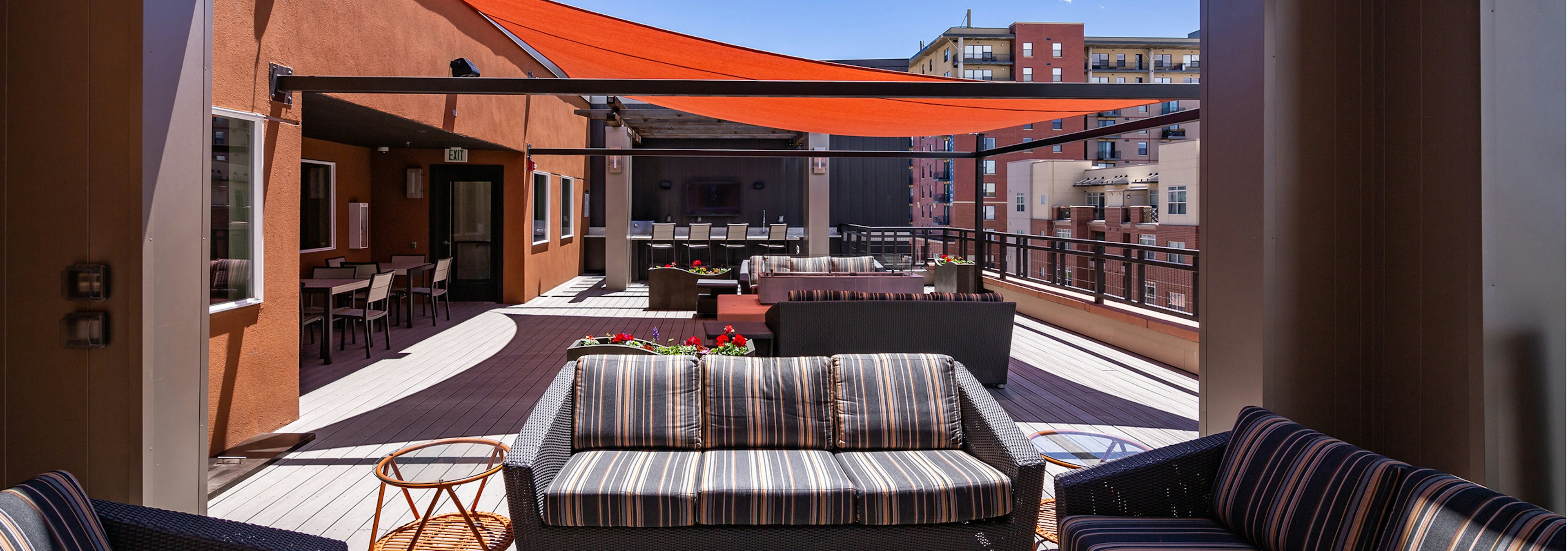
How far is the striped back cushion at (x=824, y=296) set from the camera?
5.40 m

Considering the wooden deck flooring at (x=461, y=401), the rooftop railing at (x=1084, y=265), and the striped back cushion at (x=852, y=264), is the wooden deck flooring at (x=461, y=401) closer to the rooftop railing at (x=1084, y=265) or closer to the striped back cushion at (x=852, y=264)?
the rooftop railing at (x=1084, y=265)

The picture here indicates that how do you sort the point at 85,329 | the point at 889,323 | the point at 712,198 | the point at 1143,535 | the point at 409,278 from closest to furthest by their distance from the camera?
the point at 1143,535 → the point at 85,329 → the point at 889,323 → the point at 409,278 → the point at 712,198

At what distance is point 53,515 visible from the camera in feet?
5.84

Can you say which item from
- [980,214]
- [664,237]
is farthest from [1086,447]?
[664,237]

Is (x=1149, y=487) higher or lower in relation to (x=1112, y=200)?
lower

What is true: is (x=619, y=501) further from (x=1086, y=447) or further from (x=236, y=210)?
(x=236, y=210)

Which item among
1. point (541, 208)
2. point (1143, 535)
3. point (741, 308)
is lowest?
point (1143, 535)

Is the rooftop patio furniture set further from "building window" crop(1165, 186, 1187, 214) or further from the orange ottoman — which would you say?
"building window" crop(1165, 186, 1187, 214)

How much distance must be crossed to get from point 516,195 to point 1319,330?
9.46 meters

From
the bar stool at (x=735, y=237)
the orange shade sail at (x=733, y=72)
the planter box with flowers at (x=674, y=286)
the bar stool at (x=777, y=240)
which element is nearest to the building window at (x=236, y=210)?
the orange shade sail at (x=733, y=72)

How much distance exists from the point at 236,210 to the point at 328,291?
217cm

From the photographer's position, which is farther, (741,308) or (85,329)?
(741,308)

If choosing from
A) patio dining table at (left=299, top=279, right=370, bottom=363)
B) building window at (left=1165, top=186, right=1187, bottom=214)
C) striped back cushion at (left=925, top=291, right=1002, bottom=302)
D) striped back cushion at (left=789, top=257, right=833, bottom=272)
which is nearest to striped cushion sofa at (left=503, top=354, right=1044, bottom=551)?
striped back cushion at (left=925, top=291, right=1002, bottom=302)

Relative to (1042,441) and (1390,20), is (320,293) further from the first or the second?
(1390,20)
